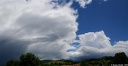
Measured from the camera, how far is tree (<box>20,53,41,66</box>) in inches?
6594

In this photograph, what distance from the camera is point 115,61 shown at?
195 meters

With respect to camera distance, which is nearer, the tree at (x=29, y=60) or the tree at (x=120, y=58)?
the tree at (x=29, y=60)

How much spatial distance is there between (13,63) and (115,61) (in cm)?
7791

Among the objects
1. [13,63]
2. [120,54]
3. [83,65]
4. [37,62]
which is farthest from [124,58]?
[13,63]

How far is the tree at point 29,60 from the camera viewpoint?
550 ft

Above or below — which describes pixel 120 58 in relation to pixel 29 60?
above

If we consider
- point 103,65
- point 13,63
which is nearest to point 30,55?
point 13,63

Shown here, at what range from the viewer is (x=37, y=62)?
566 ft

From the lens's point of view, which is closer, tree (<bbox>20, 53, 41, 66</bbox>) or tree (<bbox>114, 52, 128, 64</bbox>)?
tree (<bbox>20, 53, 41, 66</bbox>)

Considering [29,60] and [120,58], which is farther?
[120,58]

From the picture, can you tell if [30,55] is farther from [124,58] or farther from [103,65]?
[124,58]

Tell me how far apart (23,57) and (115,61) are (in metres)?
71.2

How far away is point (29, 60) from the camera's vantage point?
168 meters

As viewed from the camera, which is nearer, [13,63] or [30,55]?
[30,55]
